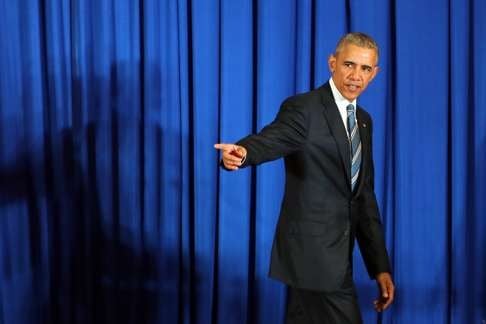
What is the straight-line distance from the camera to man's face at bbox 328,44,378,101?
167cm

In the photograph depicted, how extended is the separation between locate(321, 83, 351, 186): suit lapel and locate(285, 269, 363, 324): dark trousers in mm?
A: 309

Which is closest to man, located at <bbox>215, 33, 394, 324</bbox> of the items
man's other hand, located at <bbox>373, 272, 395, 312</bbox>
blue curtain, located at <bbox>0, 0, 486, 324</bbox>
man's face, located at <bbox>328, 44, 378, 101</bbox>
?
man's face, located at <bbox>328, 44, 378, 101</bbox>

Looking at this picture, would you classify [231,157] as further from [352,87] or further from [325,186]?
[352,87]

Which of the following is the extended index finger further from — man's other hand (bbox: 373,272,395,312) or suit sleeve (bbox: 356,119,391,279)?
man's other hand (bbox: 373,272,395,312)

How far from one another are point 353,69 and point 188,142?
120 centimetres

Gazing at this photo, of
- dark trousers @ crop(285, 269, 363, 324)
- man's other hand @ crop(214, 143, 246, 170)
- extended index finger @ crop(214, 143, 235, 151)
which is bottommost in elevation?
dark trousers @ crop(285, 269, 363, 324)

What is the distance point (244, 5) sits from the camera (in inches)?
105

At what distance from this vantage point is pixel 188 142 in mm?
2715

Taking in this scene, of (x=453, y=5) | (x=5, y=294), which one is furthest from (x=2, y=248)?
(x=453, y=5)

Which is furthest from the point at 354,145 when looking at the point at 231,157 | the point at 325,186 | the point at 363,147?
the point at 231,157

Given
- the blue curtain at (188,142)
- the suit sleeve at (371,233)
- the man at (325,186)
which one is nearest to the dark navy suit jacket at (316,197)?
the man at (325,186)

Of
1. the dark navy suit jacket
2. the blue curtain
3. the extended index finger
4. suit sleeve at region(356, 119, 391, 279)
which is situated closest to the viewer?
the extended index finger

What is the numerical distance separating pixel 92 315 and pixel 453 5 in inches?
87.1

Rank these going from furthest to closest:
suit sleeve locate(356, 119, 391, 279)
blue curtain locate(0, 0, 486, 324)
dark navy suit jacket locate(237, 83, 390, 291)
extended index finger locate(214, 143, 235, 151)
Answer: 1. blue curtain locate(0, 0, 486, 324)
2. suit sleeve locate(356, 119, 391, 279)
3. dark navy suit jacket locate(237, 83, 390, 291)
4. extended index finger locate(214, 143, 235, 151)
